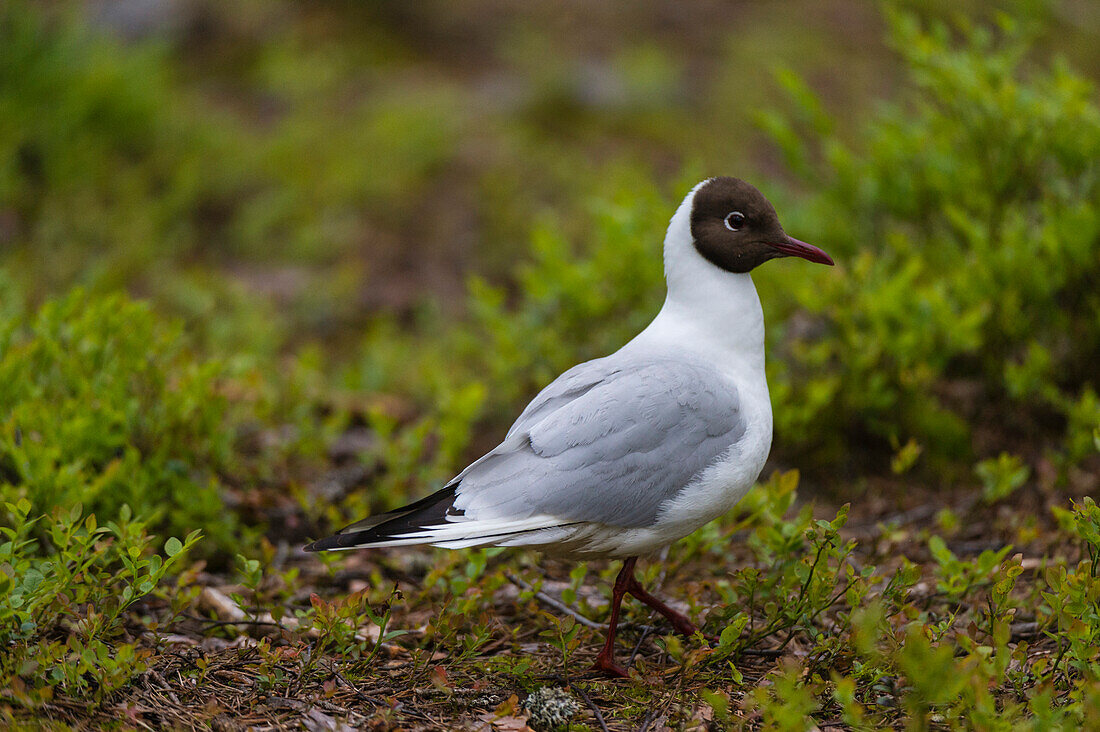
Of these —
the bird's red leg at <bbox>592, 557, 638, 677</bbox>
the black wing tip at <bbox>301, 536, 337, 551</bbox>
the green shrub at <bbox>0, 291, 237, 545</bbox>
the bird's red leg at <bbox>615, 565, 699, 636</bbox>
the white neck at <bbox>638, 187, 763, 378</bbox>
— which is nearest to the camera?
the black wing tip at <bbox>301, 536, 337, 551</bbox>

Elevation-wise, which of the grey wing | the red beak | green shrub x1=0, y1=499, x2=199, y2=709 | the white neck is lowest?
green shrub x1=0, y1=499, x2=199, y2=709

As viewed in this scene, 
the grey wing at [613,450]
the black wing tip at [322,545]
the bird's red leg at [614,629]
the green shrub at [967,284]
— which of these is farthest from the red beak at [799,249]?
the black wing tip at [322,545]

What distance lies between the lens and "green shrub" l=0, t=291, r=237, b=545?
3.25m

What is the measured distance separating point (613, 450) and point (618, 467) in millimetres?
51

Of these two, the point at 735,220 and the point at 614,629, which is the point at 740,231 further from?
the point at 614,629

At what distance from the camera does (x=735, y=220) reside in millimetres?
3145

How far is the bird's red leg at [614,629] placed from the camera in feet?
9.27

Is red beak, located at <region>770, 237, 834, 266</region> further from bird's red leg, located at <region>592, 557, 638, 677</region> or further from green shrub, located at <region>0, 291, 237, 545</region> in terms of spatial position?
green shrub, located at <region>0, 291, 237, 545</region>

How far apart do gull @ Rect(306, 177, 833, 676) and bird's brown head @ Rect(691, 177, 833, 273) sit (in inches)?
6.2

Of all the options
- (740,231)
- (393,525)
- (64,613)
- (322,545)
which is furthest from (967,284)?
(64,613)

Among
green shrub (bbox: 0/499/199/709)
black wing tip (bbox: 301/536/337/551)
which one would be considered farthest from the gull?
green shrub (bbox: 0/499/199/709)

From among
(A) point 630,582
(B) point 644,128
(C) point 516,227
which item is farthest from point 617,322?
(B) point 644,128

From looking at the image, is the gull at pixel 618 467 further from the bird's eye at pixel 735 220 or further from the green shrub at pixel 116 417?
the green shrub at pixel 116 417

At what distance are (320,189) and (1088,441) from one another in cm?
547
